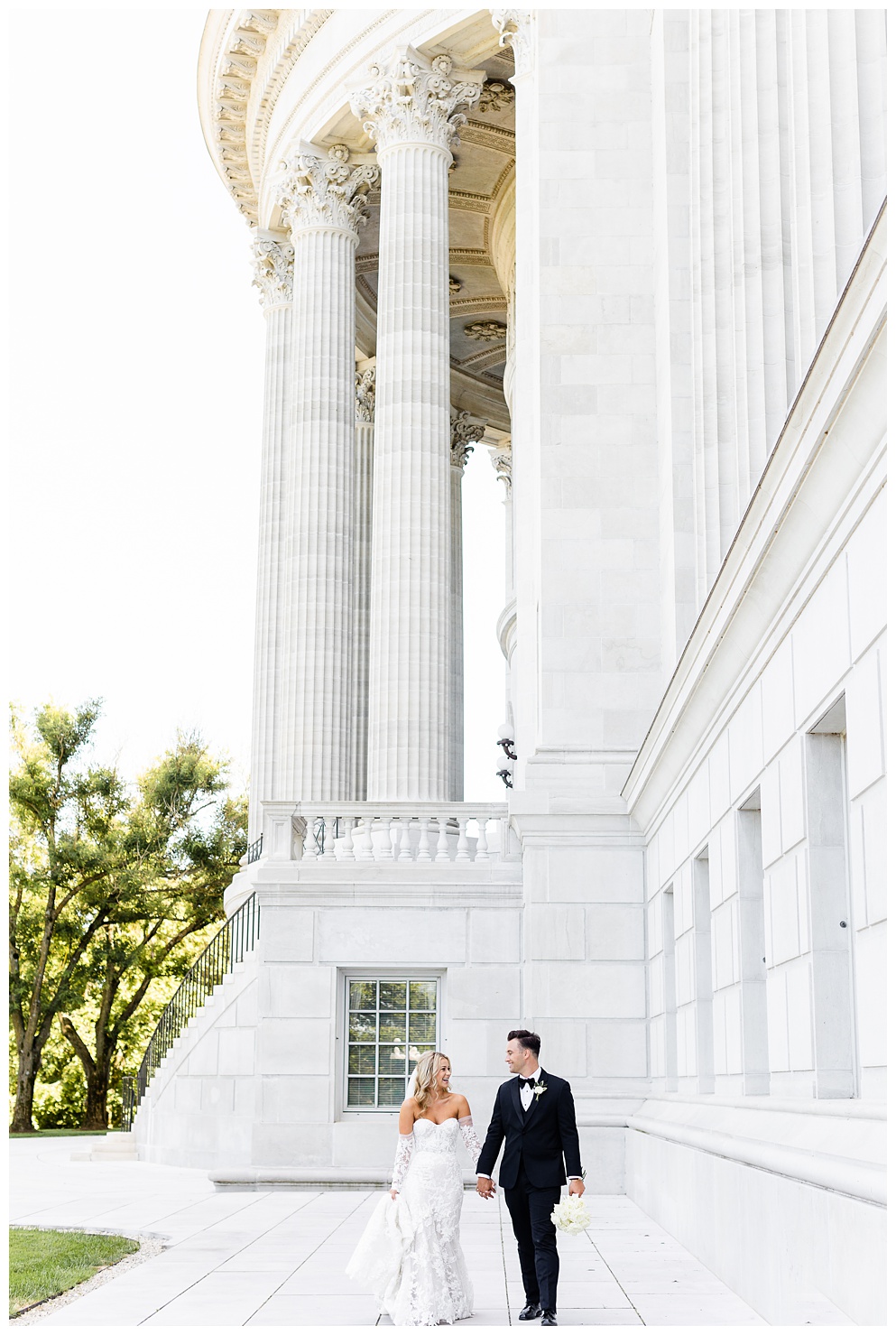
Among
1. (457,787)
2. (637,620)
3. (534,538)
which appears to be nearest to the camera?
(637,620)

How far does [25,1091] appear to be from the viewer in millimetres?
51719

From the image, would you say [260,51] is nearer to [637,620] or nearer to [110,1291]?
[637,620]

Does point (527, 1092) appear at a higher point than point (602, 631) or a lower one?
lower

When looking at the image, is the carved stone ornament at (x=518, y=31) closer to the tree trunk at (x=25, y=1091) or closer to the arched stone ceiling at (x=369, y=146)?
the arched stone ceiling at (x=369, y=146)

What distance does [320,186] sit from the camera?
42.5 m

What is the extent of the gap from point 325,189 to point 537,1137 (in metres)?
34.7

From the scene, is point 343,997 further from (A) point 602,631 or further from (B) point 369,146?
(B) point 369,146

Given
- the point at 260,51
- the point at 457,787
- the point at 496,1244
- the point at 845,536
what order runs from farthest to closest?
the point at 260,51, the point at 457,787, the point at 496,1244, the point at 845,536

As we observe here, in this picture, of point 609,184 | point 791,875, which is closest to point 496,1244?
point 791,875

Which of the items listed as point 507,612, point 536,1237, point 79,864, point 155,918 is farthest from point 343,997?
point 155,918

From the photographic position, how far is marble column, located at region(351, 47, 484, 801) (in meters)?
35.3

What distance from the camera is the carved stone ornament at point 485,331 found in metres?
56.2

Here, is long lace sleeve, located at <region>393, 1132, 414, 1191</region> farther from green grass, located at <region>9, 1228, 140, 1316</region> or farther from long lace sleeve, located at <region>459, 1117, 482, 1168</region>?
green grass, located at <region>9, 1228, 140, 1316</region>

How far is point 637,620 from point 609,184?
8.80 m
